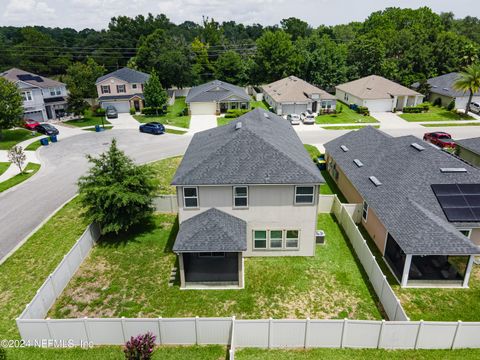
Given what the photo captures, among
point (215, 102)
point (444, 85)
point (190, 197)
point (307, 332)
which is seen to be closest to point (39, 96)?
point (215, 102)

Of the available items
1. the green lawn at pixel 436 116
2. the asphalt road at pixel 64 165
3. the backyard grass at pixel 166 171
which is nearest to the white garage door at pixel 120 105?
the asphalt road at pixel 64 165

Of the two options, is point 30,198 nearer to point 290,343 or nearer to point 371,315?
point 290,343

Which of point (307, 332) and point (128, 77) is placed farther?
point (128, 77)

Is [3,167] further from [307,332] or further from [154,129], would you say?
[307,332]

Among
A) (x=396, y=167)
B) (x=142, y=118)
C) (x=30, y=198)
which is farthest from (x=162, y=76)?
(x=396, y=167)

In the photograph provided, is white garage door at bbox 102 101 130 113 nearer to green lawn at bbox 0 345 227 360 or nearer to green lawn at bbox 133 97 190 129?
green lawn at bbox 133 97 190 129

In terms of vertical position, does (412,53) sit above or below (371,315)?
above
